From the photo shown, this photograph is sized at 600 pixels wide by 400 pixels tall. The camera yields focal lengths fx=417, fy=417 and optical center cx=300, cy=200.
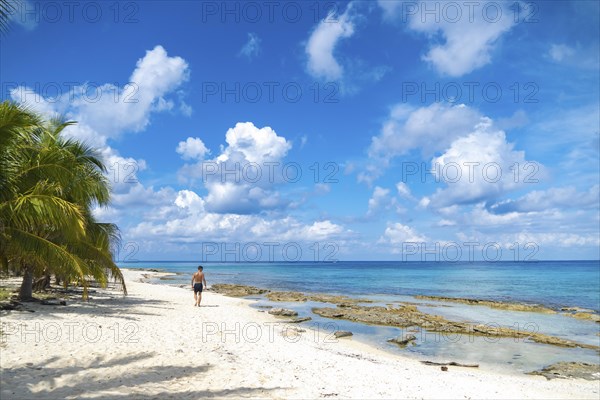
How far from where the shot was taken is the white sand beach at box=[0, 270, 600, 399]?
26.7 ft

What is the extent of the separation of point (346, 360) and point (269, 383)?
3.89 metres

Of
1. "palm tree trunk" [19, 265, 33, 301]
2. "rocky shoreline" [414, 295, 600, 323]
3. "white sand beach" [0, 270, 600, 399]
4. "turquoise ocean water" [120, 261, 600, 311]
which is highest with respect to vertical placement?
"palm tree trunk" [19, 265, 33, 301]

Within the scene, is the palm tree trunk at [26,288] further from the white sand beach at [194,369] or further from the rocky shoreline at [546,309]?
the rocky shoreline at [546,309]

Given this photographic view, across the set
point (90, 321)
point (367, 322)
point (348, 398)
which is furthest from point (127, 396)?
point (367, 322)

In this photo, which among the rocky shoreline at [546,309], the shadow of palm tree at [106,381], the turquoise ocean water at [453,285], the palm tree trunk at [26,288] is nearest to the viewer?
the shadow of palm tree at [106,381]

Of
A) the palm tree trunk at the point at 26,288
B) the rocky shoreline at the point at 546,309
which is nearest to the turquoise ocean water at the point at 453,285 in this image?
the rocky shoreline at the point at 546,309

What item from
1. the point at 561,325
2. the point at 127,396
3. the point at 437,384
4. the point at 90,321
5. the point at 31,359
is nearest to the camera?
the point at 127,396

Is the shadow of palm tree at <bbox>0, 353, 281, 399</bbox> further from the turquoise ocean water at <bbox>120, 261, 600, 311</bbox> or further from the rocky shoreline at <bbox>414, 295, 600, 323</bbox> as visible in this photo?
→ the turquoise ocean water at <bbox>120, 261, 600, 311</bbox>

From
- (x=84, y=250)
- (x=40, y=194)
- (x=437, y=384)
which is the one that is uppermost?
(x=40, y=194)

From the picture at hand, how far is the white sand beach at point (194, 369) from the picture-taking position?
8.14m

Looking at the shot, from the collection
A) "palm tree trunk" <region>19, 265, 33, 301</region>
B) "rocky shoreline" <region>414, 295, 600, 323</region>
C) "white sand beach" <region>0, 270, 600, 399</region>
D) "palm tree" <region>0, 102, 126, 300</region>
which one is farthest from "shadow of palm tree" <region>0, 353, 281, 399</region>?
"rocky shoreline" <region>414, 295, 600, 323</region>

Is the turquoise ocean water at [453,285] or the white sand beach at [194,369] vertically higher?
the white sand beach at [194,369]

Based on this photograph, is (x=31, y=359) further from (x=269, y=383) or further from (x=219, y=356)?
(x=269, y=383)

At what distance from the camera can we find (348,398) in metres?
8.54
